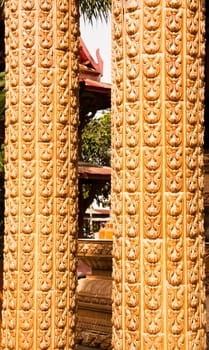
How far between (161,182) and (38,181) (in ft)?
3.04

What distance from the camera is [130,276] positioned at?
3355 mm

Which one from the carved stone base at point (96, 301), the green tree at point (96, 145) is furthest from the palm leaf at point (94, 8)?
the green tree at point (96, 145)

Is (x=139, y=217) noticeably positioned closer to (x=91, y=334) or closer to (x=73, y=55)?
(x=73, y=55)

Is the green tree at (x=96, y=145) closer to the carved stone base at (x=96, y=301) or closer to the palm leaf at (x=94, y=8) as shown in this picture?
the palm leaf at (x=94, y=8)

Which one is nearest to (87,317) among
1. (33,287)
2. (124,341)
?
→ (33,287)

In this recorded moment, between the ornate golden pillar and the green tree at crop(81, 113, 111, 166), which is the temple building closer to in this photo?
the ornate golden pillar

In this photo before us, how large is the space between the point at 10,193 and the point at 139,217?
3.26 feet

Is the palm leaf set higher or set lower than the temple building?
higher

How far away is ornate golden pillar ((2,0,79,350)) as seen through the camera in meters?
3.87

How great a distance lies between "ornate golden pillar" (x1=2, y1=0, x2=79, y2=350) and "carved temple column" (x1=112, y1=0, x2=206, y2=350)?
0.60 m

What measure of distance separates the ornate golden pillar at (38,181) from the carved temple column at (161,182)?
23.5 inches

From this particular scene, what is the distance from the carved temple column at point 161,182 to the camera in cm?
329

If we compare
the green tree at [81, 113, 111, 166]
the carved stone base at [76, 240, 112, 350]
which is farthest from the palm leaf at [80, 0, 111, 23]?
the green tree at [81, 113, 111, 166]

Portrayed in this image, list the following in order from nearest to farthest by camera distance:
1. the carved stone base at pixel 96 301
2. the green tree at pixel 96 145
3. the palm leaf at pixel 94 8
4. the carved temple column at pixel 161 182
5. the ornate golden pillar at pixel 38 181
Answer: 1. the carved temple column at pixel 161 182
2. the ornate golden pillar at pixel 38 181
3. the carved stone base at pixel 96 301
4. the palm leaf at pixel 94 8
5. the green tree at pixel 96 145
